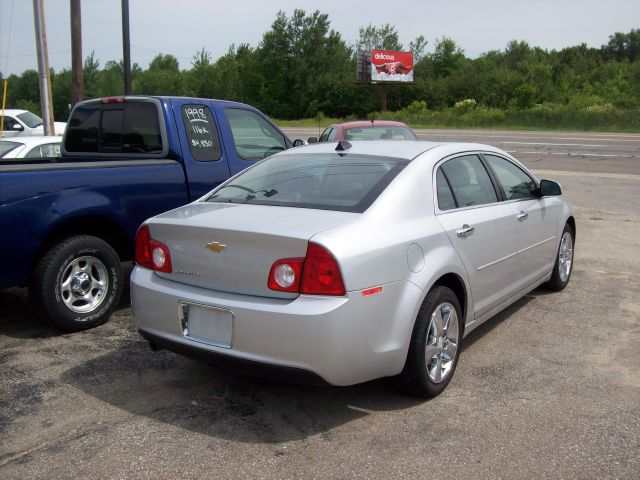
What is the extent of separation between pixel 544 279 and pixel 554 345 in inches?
43.2

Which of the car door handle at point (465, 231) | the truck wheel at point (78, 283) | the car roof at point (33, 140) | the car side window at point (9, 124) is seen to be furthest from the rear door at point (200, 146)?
the car side window at point (9, 124)

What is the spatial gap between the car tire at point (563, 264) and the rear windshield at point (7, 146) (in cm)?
756

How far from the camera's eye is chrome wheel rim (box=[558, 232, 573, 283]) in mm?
6293

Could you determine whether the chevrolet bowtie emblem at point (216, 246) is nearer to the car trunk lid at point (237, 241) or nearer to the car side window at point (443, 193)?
the car trunk lid at point (237, 241)

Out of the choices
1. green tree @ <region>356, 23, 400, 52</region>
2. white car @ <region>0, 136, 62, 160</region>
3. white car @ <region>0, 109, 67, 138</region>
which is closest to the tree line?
green tree @ <region>356, 23, 400, 52</region>

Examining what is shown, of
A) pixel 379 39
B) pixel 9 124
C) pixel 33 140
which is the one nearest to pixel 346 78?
pixel 379 39

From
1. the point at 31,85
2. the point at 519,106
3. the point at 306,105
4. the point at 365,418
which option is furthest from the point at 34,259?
the point at 31,85

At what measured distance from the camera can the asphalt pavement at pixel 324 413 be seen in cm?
325

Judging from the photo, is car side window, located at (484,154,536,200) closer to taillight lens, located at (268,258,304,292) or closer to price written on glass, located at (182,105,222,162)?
taillight lens, located at (268,258,304,292)

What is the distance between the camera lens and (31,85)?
95.5 meters

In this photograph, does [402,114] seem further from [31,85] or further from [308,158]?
[308,158]

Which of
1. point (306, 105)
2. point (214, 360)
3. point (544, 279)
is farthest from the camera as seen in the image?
point (306, 105)

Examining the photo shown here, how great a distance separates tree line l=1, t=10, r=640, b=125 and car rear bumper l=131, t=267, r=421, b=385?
A: 76.1 meters

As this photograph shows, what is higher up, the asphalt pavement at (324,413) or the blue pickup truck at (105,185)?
the blue pickup truck at (105,185)
